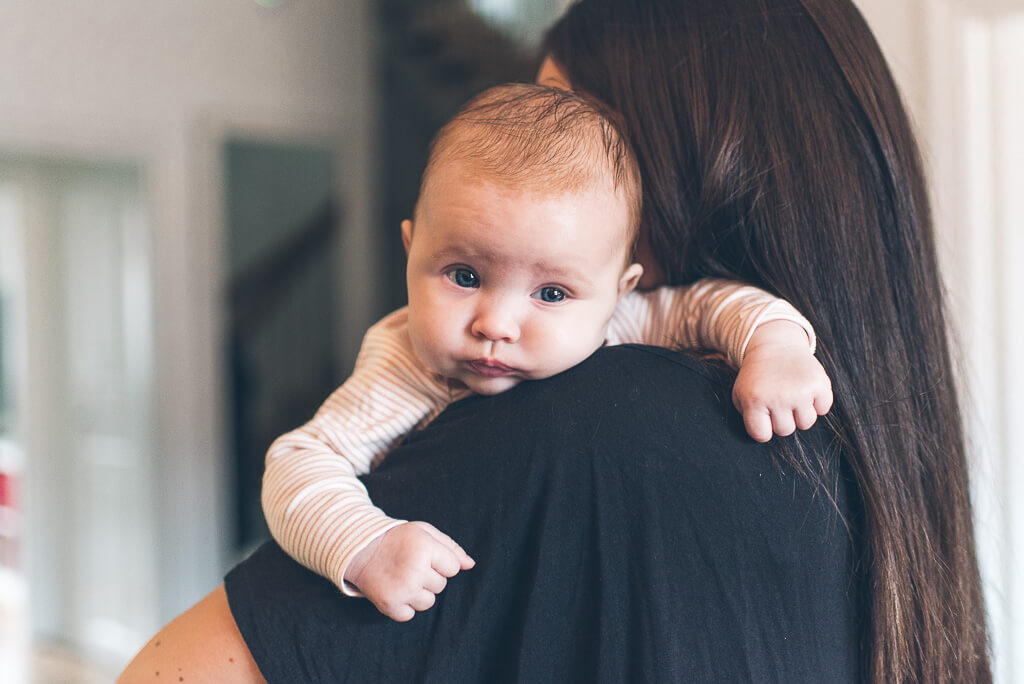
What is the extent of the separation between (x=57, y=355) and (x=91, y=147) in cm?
108

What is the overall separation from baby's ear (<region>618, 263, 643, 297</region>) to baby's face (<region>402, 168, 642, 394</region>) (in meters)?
0.03

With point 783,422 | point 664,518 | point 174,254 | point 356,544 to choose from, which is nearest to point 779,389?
point 783,422

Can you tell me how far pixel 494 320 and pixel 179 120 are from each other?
3.15 m

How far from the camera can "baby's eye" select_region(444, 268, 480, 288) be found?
26.9 inches

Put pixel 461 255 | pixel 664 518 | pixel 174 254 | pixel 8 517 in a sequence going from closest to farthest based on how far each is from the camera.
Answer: pixel 664 518 → pixel 461 255 → pixel 174 254 → pixel 8 517

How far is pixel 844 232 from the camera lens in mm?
691

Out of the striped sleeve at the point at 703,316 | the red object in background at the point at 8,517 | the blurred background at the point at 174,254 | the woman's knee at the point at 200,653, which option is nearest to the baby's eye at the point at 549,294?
the striped sleeve at the point at 703,316

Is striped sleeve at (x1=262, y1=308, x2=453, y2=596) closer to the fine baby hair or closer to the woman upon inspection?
the woman

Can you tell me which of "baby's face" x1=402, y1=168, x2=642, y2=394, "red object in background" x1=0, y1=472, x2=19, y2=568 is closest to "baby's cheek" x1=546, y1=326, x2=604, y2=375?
"baby's face" x1=402, y1=168, x2=642, y2=394

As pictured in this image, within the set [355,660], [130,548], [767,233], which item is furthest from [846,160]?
[130,548]

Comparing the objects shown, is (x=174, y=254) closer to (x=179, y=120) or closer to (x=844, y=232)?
(x=179, y=120)

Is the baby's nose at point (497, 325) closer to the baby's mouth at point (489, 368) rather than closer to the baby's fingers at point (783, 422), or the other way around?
the baby's mouth at point (489, 368)

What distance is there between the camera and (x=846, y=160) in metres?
0.70

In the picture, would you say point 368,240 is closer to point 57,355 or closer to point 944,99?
point 57,355
